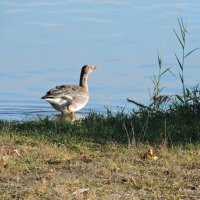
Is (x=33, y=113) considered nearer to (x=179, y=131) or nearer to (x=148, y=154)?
(x=179, y=131)

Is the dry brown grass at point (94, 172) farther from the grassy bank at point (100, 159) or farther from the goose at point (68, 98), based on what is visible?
the goose at point (68, 98)

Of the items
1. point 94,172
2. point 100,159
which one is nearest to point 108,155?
point 100,159

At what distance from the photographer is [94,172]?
817cm

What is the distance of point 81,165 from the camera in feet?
28.0

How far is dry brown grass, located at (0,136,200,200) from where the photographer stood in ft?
24.1

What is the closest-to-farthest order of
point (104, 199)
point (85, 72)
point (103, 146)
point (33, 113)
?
point (104, 199), point (103, 146), point (33, 113), point (85, 72)

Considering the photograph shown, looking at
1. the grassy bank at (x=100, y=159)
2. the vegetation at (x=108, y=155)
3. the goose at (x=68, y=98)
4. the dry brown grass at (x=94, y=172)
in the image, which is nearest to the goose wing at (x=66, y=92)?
the goose at (x=68, y=98)

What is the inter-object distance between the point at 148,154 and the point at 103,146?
1016 mm

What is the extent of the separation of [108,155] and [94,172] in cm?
108

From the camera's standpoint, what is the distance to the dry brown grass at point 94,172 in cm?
735

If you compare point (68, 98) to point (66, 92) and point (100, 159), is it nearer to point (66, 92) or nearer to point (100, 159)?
point (66, 92)

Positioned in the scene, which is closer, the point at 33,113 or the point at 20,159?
the point at 20,159

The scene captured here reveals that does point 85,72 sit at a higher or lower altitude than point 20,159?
higher

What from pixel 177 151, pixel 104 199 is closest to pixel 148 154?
pixel 177 151
